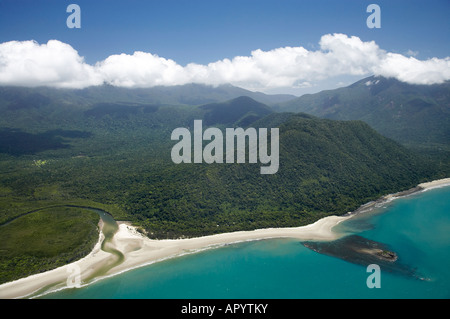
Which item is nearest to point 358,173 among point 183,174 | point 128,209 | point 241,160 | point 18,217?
point 241,160

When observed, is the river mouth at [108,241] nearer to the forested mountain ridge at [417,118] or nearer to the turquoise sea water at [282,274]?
the turquoise sea water at [282,274]

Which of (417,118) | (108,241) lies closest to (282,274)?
(108,241)

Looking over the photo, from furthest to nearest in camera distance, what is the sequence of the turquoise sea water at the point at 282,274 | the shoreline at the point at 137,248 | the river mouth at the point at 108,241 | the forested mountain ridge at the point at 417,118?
1. the forested mountain ridge at the point at 417,118
2. the river mouth at the point at 108,241
3. the shoreline at the point at 137,248
4. the turquoise sea water at the point at 282,274

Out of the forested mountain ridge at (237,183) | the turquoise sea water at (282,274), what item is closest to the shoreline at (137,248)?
the turquoise sea water at (282,274)

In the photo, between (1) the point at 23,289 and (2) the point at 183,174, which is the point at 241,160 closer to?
(2) the point at 183,174

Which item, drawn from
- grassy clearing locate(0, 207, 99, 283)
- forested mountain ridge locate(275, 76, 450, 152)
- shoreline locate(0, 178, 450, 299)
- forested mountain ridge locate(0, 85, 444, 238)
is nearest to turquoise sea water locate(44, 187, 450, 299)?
shoreline locate(0, 178, 450, 299)
